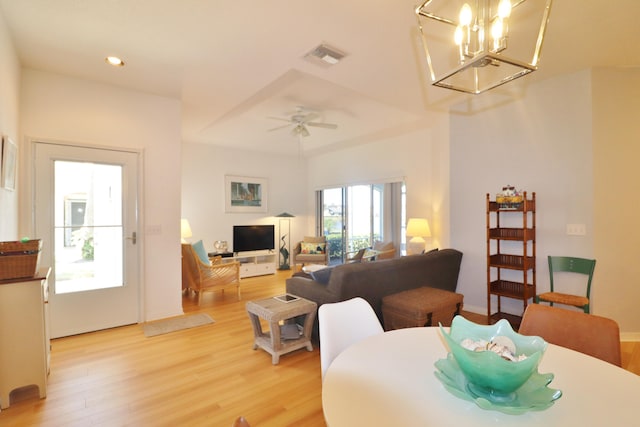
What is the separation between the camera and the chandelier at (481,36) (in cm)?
112

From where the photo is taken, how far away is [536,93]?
3336mm

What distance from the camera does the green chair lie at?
9.33 ft

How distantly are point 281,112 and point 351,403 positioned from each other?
4.50 metres

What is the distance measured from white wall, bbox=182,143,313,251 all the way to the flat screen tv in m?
0.16

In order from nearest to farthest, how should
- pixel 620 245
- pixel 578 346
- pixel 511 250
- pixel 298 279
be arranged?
1. pixel 578 346
2. pixel 620 245
3. pixel 298 279
4. pixel 511 250

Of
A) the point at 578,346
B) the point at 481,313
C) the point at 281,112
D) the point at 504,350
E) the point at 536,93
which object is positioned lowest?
the point at 481,313

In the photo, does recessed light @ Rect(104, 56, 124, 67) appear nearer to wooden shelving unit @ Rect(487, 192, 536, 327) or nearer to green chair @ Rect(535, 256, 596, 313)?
wooden shelving unit @ Rect(487, 192, 536, 327)

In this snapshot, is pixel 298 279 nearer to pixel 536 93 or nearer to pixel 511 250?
pixel 511 250

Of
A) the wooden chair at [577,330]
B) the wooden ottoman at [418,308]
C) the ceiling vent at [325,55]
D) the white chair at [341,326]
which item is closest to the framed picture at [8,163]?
the ceiling vent at [325,55]

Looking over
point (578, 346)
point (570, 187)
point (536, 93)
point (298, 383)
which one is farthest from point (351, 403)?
point (536, 93)

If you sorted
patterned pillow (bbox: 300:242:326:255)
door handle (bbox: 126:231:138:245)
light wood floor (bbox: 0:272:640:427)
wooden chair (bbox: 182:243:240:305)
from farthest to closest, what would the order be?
1. patterned pillow (bbox: 300:242:326:255)
2. wooden chair (bbox: 182:243:240:305)
3. door handle (bbox: 126:231:138:245)
4. light wood floor (bbox: 0:272:640:427)

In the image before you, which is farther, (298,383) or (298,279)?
(298,279)

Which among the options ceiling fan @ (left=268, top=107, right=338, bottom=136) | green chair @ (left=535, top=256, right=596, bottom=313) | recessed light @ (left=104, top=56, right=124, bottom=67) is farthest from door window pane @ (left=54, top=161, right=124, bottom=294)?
green chair @ (left=535, top=256, right=596, bottom=313)

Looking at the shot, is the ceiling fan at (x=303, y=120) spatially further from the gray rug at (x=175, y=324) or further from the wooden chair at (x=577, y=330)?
the wooden chair at (x=577, y=330)
